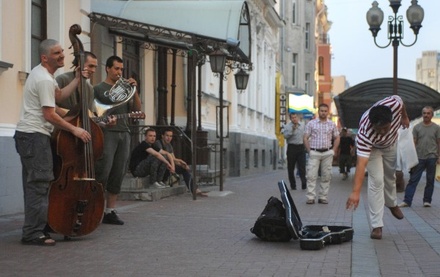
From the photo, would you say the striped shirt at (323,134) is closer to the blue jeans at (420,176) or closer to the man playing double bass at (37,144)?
the blue jeans at (420,176)

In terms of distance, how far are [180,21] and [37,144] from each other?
359 inches

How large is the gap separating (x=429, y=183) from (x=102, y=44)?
6517mm

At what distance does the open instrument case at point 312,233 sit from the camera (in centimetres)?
844

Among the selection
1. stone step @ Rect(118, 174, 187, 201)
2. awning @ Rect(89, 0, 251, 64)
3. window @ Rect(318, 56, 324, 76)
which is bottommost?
stone step @ Rect(118, 174, 187, 201)

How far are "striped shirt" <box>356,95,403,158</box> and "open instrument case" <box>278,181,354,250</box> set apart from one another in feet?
2.97

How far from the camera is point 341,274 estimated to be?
694 cm

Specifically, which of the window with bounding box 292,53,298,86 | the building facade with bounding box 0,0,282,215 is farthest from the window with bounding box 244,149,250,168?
the window with bounding box 292,53,298,86

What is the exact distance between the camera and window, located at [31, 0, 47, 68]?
12.9 metres

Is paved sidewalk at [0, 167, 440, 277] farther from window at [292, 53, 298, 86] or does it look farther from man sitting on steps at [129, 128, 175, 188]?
window at [292, 53, 298, 86]

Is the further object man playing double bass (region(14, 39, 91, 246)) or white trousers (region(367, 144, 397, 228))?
white trousers (region(367, 144, 397, 228))

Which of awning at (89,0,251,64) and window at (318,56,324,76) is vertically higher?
window at (318,56,324,76)

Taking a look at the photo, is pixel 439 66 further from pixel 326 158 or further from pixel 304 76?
Answer: pixel 326 158

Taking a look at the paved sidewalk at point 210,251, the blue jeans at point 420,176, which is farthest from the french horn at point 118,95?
the blue jeans at point 420,176

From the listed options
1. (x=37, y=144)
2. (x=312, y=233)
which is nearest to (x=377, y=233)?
(x=312, y=233)
